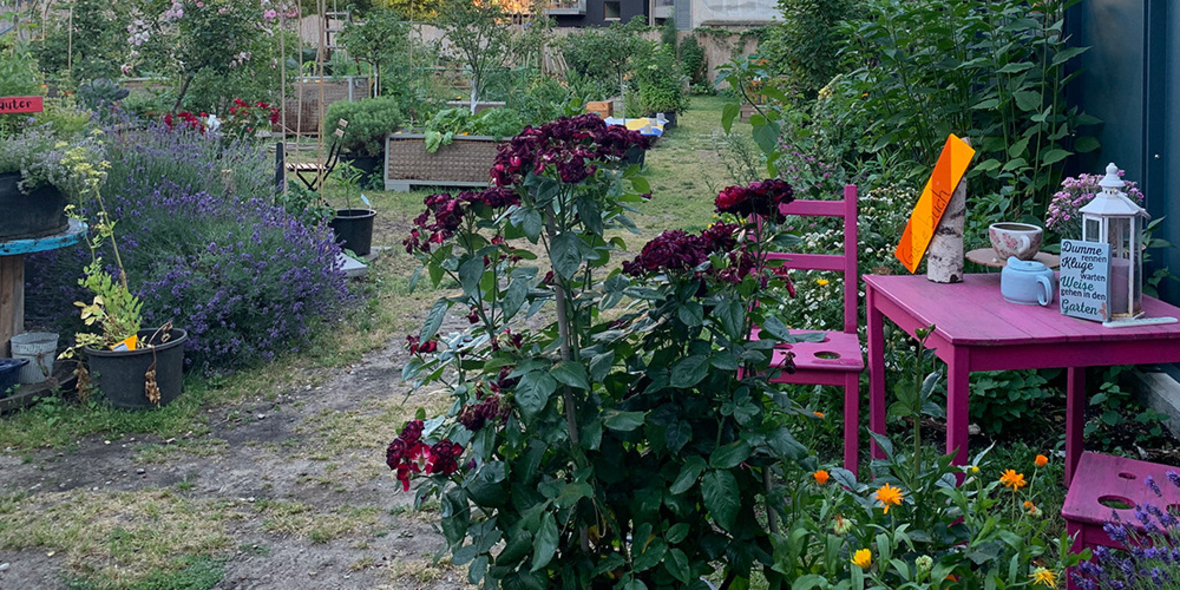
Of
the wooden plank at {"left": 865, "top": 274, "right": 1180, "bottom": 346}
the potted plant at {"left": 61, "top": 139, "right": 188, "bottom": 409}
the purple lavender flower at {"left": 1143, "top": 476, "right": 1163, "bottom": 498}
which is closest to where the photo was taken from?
the purple lavender flower at {"left": 1143, "top": 476, "right": 1163, "bottom": 498}

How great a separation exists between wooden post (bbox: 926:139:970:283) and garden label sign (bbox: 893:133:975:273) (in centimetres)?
3

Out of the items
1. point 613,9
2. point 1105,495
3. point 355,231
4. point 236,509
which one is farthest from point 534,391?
point 613,9

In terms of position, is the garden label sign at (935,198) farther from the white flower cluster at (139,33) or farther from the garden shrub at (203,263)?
the white flower cluster at (139,33)

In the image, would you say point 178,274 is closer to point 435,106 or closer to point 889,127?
point 889,127

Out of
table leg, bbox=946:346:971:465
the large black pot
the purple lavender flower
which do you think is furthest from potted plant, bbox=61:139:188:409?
the purple lavender flower

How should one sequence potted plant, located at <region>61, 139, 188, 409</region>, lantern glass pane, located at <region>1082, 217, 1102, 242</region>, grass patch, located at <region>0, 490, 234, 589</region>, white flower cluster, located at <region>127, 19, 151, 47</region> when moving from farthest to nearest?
white flower cluster, located at <region>127, 19, 151, 47</region> → potted plant, located at <region>61, 139, 188, 409</region> → grass patch, located at <region>0, 490, 234, 589</region> → lantern glass pane, located at <region>1082, 217, 1102, 242</region>

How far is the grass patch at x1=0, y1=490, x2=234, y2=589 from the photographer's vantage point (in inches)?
129

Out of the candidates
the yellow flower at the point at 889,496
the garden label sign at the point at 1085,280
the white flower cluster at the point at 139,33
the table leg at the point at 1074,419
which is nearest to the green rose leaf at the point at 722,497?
the yellow flower at the point at 889,496

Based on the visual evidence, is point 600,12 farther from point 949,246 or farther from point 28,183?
point 949,246

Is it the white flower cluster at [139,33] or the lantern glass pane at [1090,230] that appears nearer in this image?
the lantern glass pane at [1090,230]

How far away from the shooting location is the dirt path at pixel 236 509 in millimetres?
3287

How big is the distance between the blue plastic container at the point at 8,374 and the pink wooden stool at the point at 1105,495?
4.36 metres

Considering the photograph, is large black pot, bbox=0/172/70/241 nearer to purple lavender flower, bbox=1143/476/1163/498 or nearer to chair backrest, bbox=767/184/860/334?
chair backrest, bbox=767/184/860/334

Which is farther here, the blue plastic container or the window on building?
the window on building
